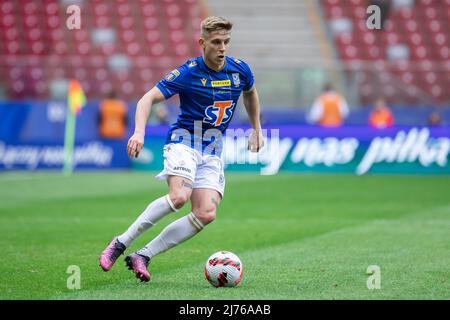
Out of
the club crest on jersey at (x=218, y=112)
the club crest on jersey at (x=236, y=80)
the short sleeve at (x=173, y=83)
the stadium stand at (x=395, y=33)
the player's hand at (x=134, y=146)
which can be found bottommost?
the player's hand at (x=134, y=146)

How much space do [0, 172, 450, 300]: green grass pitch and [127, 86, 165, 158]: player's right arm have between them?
1128mm

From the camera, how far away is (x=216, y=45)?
798 cm

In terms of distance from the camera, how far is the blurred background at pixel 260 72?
23422mm

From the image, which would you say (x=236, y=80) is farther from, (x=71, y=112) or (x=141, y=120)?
(x=71, y=112)

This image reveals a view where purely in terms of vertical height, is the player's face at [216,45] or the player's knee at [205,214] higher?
the player's face at [216,45]

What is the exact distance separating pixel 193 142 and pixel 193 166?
0.28 m

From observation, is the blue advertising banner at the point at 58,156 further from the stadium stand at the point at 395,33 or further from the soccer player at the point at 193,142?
the soccer player at the point at 193,142

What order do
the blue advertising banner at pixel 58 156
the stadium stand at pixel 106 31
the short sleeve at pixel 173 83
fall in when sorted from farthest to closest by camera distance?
the stadium stand at pixel 106 31, the blue advertising banner at pixel 58 156, the short sleeve at pixel 173 83

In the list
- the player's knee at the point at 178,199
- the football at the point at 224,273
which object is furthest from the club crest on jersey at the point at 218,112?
the football at the point at 224,273

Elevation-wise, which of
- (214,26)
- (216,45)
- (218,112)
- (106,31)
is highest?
(106,31)

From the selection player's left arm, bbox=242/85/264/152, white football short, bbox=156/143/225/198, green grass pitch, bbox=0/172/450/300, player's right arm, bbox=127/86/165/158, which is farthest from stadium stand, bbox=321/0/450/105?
player's right arm, bbox=127/86/165/158

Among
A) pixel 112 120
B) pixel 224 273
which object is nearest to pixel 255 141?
pixel 224 273

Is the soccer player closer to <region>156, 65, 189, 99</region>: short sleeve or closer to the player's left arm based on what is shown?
<region>156, 65, 189, 99</region>: short sleeve

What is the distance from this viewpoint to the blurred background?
2342cm
